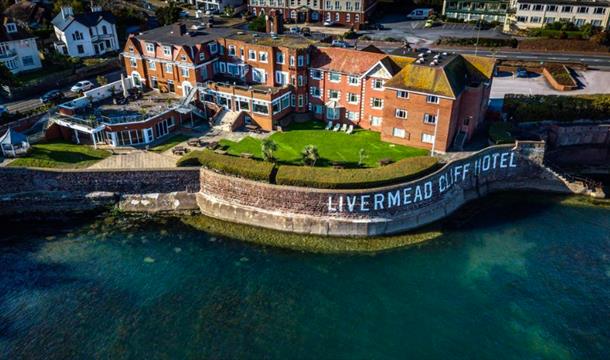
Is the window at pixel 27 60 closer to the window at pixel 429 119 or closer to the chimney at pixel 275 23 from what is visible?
the chimney at pixel 275 23

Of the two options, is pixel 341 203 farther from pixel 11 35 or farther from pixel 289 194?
pixel 11 35

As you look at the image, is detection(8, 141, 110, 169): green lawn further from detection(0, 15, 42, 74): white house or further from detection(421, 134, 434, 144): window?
detection(421, 134, 434, 144): window

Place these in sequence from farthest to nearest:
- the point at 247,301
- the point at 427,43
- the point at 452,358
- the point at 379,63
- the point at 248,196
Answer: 1. the point at 427,43
2. the point at 379,63
3. the point at 248,196
4. the point at 247,301
5. the point at 452,358

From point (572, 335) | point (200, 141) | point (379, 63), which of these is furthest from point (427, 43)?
point (572, 335)

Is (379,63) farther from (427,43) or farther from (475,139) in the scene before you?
(427,43)

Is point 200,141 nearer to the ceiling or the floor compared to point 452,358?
nearer to the ceiling
